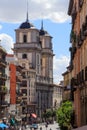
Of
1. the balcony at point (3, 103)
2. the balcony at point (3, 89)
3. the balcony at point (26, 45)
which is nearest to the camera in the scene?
the balcony at point (3, 103)

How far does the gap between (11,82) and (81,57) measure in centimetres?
7918

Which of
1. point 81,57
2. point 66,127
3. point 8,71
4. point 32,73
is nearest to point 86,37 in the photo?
point 81,57

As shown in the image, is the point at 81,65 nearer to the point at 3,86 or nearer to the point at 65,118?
the point at 65,118

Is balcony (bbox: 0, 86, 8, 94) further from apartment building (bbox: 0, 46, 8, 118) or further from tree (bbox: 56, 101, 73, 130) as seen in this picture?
tree (bbox: 56, 101, 73, 130)

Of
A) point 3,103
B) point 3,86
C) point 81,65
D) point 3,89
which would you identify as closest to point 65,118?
point 81,65

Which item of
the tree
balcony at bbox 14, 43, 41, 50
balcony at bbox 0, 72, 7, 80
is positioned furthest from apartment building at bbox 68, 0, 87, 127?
balcony at bbox 14, 43, 41, 50

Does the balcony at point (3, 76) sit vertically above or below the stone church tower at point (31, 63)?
below

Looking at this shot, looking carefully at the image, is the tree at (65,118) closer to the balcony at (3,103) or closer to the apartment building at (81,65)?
the apartment building at (81,65)

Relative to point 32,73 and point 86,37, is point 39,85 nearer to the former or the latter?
point 32,73

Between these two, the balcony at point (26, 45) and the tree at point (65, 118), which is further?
the balcony at point (26, 45)

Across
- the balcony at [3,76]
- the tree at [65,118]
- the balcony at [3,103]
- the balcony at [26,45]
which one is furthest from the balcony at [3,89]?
the balcony at [26,45]

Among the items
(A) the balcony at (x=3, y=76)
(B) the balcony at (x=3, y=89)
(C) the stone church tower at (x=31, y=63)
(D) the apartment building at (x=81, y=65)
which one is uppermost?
(C) the stone church tower at (x=31, y=63)

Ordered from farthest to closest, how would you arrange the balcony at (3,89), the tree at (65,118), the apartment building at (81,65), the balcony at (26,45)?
the balcony at (26,45) < the balcony at (3,89) < the tree at (65,118) < the apartment building at (81,65)

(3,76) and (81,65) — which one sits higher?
(3,76)
